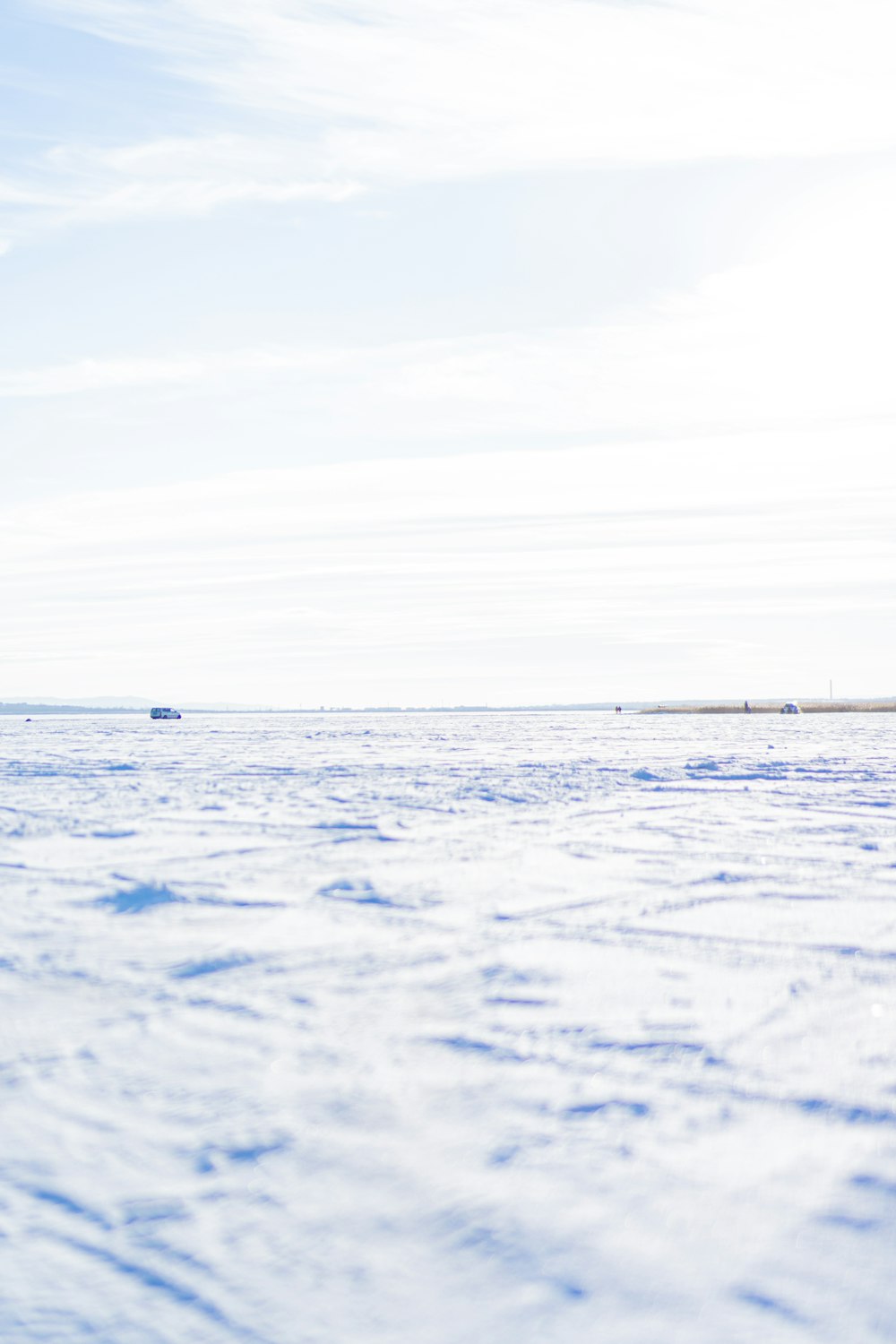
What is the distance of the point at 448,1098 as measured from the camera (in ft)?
12.6

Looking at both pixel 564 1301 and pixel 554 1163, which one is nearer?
pixel 564 1301

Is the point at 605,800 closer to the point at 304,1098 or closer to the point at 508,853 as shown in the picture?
the point at 508,853

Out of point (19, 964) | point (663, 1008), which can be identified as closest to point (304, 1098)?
point (663, 1008)

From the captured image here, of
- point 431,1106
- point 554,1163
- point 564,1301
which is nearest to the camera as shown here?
point 564,1301

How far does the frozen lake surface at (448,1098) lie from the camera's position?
105 inches

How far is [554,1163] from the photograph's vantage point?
3316mm

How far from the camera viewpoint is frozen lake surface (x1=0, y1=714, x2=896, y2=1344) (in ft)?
8.73

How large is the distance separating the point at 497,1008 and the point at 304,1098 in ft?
4.18

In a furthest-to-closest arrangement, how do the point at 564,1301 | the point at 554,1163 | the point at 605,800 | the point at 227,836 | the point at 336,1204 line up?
the point at 605,800
the point at 227,836
the point at 554,1163
the point at 336,1204
the point at 564,1301

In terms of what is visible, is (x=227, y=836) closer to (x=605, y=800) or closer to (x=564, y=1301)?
(x=605, y=800)

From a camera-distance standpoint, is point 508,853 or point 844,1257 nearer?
point 844,1257

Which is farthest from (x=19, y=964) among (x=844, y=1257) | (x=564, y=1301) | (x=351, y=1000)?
(x=844, y=1257)

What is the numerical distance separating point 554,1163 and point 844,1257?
0.89 metres

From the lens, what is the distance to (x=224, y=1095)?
3852mm
